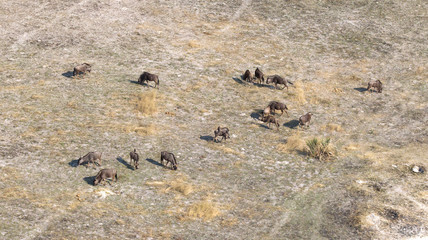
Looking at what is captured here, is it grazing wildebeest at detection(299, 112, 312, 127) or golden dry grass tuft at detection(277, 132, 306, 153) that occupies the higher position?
grazing wildebeest at detection(299, 112, 312, 127)

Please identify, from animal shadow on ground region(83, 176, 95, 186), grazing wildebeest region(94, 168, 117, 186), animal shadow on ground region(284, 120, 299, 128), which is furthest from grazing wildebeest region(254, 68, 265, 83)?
animal shadow on ground region(83, 176, 95, 186)

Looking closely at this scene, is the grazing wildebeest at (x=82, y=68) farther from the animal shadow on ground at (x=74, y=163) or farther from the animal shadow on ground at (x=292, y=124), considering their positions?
the animal shadow on ground at (x=292, y=124)

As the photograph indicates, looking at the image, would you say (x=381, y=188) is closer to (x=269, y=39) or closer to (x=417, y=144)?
(x=417, y=144)

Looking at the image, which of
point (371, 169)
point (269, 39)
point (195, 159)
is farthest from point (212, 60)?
point (371, 169)

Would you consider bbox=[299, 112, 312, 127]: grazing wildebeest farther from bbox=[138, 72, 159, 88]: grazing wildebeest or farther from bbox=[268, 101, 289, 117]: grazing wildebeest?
bbox=[138, 72, 159, 88]: grazing wildebeest

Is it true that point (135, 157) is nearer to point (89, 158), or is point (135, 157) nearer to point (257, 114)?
point (89, 158)

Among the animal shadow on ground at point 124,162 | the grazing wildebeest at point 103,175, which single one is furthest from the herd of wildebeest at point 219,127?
the animal shadow on ground at point 124,162
